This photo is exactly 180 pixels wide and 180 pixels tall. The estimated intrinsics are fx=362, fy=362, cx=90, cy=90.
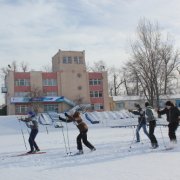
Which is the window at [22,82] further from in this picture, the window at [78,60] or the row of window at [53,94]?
the window at [78,60]

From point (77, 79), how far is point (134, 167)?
54.9 metres

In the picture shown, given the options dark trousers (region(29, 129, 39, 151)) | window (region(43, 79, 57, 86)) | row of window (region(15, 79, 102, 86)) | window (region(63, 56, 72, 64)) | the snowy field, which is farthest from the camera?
window (region(63, 56, 72, 64))

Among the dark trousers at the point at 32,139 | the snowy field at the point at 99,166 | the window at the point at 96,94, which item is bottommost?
the snowy field at the point at 99,166

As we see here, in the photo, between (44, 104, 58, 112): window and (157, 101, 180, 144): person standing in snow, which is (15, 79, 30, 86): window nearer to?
(44, 104, 58, 112): window

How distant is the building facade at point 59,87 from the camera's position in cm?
5931

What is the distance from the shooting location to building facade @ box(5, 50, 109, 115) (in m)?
59.3

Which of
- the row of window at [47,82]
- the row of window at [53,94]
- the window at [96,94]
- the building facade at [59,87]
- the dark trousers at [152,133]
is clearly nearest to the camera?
the dark trousers at [152,133]

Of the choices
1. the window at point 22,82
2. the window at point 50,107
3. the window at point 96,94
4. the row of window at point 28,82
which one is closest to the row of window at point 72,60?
the row of window at point 28,82

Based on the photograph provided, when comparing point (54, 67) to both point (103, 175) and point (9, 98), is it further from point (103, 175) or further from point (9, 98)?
point (103, 175)

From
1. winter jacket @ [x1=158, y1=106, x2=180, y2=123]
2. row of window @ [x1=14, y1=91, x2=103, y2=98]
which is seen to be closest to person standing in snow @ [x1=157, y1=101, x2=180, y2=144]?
winter jacket @ [x1=158, y1=106, x2=180, y2=123]

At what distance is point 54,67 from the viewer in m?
67.8

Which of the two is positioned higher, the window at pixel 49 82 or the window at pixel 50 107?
the window at pixel 49 82

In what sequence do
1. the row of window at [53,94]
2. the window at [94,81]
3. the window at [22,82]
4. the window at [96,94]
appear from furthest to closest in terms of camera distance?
the window at [94,81]
the window at [96,94]
the window at [22,82]
the row of window at [53,94]

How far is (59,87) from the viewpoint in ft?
204
